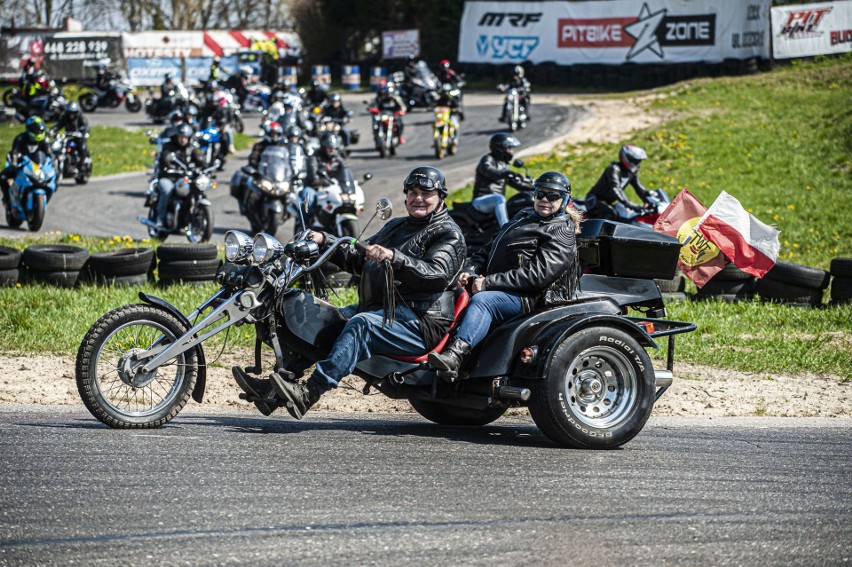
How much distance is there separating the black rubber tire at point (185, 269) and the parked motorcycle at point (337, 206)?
373 cm

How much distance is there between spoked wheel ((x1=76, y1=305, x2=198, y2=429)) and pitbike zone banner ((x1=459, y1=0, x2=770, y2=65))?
3494 cm

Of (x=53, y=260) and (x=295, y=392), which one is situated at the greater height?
(x=53, y=260)

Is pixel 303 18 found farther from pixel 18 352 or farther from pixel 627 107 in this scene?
pixel 18 352

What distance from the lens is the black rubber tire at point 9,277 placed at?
40.4ft

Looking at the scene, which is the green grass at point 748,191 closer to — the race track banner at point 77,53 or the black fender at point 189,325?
the black fender at point 189,325

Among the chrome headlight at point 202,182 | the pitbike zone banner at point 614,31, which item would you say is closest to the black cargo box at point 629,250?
the chrome headlight at point 202,182

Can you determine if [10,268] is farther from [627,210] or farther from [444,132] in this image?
[444,132]

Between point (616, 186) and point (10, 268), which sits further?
point (616, 186)

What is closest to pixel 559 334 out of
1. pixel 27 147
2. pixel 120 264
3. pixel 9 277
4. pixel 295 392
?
pixel 295 392

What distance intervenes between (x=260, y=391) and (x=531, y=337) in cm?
165

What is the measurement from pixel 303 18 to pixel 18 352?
164 feet

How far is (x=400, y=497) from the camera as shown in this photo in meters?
5.48

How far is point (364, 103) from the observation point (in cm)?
4319

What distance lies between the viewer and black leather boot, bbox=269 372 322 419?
6598 millimetres
